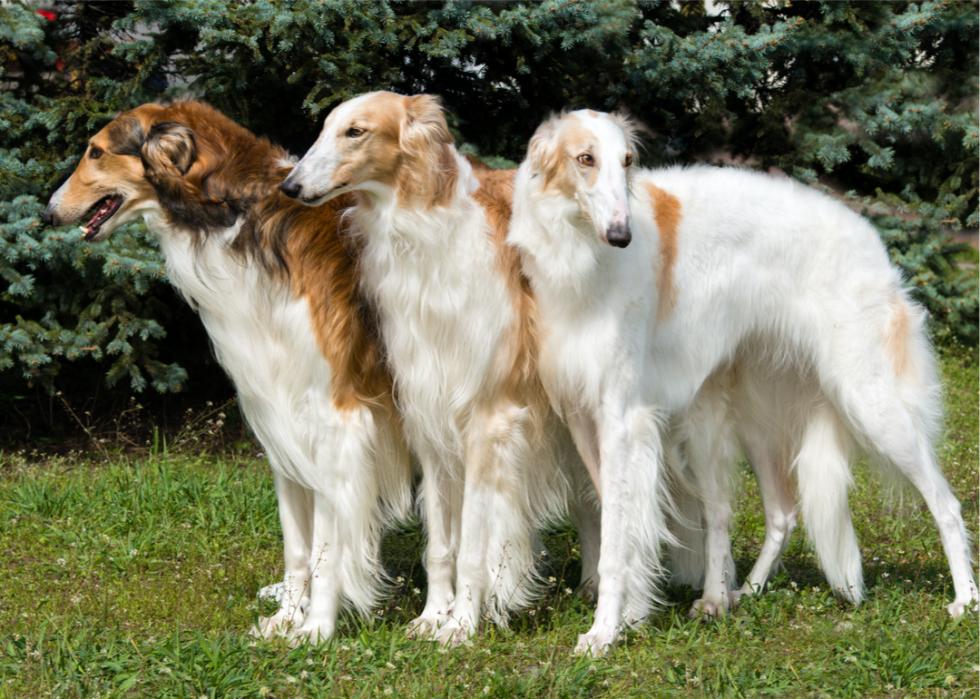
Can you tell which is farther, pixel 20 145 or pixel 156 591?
pixel 20 145

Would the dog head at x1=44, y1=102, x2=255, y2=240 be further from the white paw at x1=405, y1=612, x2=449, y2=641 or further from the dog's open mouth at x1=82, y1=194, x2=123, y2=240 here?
the white paw at x1=405, y1=612, x2=449, y2=641

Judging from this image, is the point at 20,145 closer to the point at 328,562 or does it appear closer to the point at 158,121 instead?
the point at 158,121

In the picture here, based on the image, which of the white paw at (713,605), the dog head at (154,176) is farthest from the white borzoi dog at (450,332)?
the white paw at (713,605)

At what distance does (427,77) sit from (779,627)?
3.91 m

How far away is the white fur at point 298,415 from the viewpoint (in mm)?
4551

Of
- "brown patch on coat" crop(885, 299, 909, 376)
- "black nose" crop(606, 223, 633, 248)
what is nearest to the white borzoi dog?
"black nose" crop(606, 223, 633, 248)

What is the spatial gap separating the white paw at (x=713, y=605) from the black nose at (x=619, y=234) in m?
1.56

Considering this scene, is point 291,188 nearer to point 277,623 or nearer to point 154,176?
point 154,176

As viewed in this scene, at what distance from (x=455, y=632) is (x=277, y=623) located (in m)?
0.64

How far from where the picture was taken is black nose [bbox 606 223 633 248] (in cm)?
A: 412

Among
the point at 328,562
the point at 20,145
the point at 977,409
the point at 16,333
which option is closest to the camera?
the point at 328,562

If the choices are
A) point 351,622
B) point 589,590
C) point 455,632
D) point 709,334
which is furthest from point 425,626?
point 709,334

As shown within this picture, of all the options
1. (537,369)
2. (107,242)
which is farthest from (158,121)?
(107,242)

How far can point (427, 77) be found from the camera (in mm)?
7355
